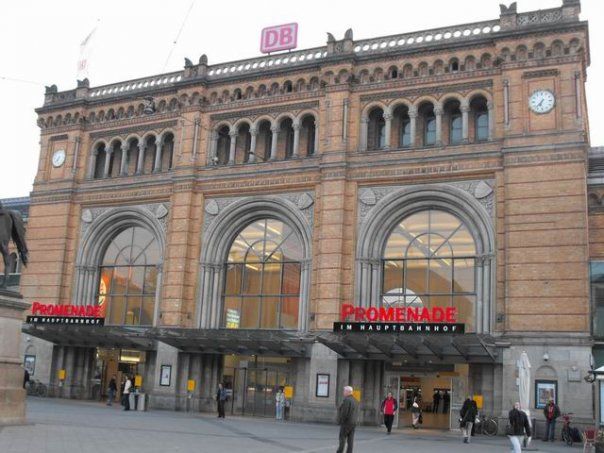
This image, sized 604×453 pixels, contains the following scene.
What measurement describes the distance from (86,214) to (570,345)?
28.3 meters

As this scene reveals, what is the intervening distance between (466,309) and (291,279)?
9.08 metres

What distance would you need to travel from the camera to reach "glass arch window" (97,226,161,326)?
41.0 metres

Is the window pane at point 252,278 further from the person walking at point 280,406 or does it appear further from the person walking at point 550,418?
the person walking at point 550,418

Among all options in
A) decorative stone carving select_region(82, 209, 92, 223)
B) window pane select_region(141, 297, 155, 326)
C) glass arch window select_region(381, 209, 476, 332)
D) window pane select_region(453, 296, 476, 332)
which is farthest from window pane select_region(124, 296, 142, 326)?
window pane select_region(453, 296, 476, 332)

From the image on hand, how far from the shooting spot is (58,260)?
43.4 m

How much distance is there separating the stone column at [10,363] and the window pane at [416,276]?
17937 millimetres

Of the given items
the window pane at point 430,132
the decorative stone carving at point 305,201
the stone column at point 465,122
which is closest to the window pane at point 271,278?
the decorative stone carving at point 305,201

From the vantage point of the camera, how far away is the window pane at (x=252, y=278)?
125 ft

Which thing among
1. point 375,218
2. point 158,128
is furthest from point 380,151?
point 158,128

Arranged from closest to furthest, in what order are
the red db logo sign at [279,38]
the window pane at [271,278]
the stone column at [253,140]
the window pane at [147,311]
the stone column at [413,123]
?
1. the stone column at [413,123]
2. the window pane at [271,278]
3. the stone column at [253,140]
4. the red db logo sign at [279,38]
5. the window pane at [147,311]

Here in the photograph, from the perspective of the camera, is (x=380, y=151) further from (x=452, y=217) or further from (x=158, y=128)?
(x=158, y=128)

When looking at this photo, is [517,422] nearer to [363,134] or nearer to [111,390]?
[363,134]

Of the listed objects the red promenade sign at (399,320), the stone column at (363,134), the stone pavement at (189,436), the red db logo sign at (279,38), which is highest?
the red db logo sign at (279,38)

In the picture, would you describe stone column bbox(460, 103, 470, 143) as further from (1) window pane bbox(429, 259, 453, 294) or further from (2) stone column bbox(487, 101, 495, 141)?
(1) window pane bbox(429, 259, 453, 294)
